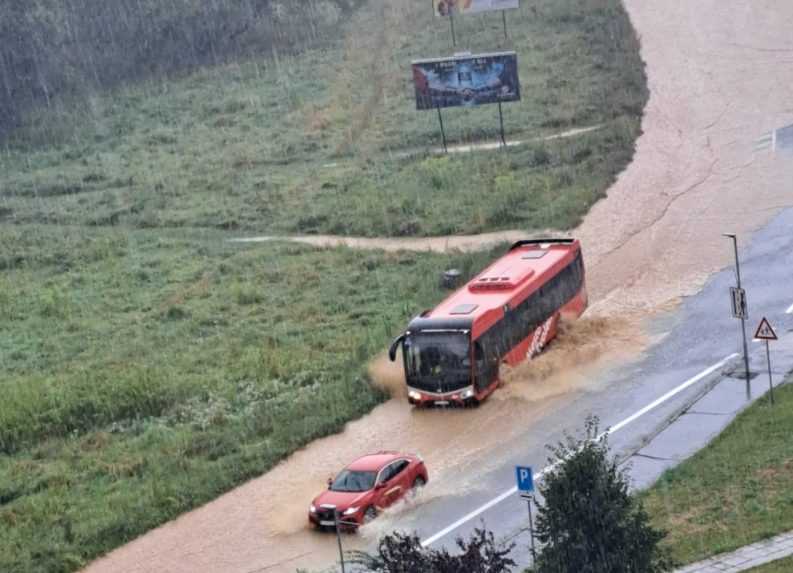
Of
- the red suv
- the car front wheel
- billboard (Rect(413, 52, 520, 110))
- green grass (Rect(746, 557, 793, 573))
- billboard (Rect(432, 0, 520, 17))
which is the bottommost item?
the car front wheel

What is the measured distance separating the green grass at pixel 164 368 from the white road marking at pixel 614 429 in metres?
5.30

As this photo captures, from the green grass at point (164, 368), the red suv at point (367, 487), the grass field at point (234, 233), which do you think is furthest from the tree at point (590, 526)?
the green grass at point (164, 368)

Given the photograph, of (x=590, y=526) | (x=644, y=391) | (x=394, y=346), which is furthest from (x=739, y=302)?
(x=590, y=526)

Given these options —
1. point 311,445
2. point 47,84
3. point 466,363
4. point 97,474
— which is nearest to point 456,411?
point 466,363

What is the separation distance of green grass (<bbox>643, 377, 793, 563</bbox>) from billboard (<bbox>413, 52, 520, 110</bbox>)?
2824 centimetres

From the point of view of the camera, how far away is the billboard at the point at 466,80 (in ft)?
172

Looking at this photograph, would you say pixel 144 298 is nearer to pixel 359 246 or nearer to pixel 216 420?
pixel 359 246

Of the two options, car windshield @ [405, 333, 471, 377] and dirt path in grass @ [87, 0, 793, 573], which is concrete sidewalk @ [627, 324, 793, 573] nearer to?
dirt path in grass @ [87, 0, 793, 573]

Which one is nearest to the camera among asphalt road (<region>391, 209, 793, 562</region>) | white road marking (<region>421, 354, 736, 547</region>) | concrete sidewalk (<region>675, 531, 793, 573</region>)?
concrete sidewalk (<region>675, 531, 793, 573</region>)

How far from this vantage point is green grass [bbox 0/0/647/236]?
48562mm

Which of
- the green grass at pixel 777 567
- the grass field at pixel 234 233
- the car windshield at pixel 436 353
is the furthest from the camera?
the grass field at pixel 234 233

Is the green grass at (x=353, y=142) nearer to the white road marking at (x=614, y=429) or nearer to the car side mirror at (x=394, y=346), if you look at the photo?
the white road marking at (x=614, y=429)

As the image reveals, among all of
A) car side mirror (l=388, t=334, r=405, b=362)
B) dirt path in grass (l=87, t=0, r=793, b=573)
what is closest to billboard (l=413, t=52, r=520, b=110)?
dirt path in grass (l=87, t=0, r=793, b=573)

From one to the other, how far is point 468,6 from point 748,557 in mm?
51351
